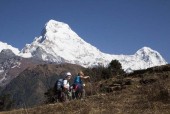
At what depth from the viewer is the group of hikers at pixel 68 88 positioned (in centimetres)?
2375

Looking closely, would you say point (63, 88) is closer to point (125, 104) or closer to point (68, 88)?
point (68, 88)

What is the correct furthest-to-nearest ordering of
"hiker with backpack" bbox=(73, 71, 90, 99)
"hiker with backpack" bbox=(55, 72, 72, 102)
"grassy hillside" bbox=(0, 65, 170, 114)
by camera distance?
"hiker with backpack" bbox=(73, 71, 90, 99), "hiker with backpack" bbox=(55, 72, 72, 102), "grassy hillside" bbox=(0, 65, 170, 114)

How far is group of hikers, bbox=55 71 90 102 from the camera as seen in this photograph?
23750 mm

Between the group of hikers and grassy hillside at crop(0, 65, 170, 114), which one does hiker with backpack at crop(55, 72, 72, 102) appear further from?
grassy hillside at crop(0, 65, 170, 114)

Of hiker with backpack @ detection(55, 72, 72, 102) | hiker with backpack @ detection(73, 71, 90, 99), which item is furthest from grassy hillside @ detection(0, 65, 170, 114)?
hiker with backpack @ detection(55, 72, 72, 102)

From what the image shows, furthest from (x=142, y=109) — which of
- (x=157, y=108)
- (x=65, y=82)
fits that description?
(x=65, y=82)

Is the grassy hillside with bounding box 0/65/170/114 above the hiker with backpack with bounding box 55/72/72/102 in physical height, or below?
below

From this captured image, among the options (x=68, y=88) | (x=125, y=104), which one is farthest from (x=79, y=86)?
(x=125, y=104)

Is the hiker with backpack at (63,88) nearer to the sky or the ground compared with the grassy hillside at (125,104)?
nearer to the sky

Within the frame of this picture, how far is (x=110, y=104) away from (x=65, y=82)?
13.9ft

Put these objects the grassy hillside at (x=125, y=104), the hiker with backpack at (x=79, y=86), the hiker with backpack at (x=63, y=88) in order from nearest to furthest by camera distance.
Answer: the grassy hillside at (x=125, y=104) < the hiker with backpack at (x=63, y=88) < the hiker with backpack at (x=79, y=86)

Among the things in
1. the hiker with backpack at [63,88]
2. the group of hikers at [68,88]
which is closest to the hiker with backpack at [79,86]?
the group of hikers at [68,88]

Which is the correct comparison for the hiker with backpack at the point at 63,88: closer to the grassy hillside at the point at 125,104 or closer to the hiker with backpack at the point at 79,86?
the hiker with backpack at the point at 79,86

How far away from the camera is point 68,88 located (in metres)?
23.8
